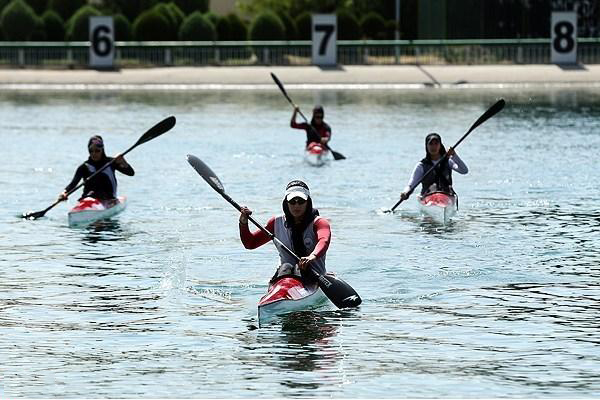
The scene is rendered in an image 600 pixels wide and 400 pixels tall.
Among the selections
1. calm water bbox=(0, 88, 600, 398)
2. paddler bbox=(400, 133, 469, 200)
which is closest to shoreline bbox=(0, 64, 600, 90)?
calm water bbox=(0, 88, 600, 398)

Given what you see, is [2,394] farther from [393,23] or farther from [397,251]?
[393,23]

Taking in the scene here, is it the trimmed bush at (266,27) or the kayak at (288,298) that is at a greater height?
the trimmed bush at (266,27)

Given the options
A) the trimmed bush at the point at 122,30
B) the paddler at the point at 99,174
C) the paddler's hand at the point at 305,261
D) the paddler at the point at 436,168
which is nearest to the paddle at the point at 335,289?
the paddler's hand at the point at 305,261

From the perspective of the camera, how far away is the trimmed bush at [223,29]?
7462cm

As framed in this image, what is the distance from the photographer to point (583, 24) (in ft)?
249

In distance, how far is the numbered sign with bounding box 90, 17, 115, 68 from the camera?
7050cm

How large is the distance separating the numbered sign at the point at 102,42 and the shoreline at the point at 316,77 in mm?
987

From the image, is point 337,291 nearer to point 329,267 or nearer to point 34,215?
point 329,267

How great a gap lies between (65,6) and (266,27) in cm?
1268

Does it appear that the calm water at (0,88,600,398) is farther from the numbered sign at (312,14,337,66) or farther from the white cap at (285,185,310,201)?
the numbered sign at (312,14,337,66)

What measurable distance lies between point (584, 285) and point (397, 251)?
4.11 m

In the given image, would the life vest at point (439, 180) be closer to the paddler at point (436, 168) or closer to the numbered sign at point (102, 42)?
the paddler at point (436, 168)

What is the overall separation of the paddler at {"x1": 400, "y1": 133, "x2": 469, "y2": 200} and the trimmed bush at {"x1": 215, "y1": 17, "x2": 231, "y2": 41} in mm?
46434

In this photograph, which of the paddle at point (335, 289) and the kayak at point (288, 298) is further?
the paddle at point (335, 289)
